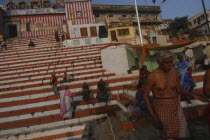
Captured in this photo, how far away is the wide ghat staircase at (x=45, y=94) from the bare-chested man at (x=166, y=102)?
3.10 meters

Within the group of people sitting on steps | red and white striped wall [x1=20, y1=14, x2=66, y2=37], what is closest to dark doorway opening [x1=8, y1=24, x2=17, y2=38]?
red and white striped wall [x1=20, y1=14, x2=66, y2=37]

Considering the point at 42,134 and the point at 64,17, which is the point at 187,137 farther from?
the point at 64,17

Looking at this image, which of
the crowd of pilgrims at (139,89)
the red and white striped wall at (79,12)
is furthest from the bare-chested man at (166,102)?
the red and white striped wall at (79,12)

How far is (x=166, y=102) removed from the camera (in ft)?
7.34

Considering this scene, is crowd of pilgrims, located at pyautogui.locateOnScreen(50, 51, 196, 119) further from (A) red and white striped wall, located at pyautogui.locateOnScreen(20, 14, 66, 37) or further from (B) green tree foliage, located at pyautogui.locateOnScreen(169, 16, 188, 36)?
(B) green tree foliage, located at pyautogui.locateOnScreen(169, 16, 188, 36)

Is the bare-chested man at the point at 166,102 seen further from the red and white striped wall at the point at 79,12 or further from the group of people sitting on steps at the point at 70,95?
the red and white striped wall at the point at 79,12

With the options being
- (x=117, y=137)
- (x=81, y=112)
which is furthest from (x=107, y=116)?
(x=117, y=137)

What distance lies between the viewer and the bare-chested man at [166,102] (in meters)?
2.16

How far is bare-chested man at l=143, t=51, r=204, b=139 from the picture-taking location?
→ 2.16 meters

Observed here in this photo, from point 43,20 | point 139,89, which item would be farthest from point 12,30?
point 139,89

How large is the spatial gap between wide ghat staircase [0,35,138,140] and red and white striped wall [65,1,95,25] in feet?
38.0

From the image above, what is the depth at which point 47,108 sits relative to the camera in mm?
7113

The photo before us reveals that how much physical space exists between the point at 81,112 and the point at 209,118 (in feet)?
17.4

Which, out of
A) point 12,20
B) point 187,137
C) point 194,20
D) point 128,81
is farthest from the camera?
point 194,20
